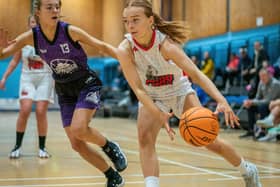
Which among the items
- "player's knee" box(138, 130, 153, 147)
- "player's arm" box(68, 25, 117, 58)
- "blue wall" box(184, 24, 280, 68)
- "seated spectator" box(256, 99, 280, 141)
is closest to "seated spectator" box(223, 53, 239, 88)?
"blue wall" box(184, 24, 280, 68)

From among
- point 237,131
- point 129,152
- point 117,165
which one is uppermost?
point 117,165

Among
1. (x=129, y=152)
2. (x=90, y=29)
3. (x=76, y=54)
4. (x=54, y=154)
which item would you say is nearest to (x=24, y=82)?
(x=54, y=154)

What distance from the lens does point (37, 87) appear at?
7.04 metres

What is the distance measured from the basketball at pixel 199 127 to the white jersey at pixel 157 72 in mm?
495

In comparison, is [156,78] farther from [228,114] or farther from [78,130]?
[78,130]

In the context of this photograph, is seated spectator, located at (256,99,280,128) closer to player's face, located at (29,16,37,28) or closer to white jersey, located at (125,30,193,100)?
player's face, located at (29,16,37,28)

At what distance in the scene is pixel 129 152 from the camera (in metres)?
7.82

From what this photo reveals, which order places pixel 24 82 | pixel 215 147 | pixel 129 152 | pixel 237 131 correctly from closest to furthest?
pixel 215 147, pixel 24 82, pixel 129 152, pixel 237 131

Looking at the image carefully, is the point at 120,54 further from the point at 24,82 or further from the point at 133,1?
the point at 24,82

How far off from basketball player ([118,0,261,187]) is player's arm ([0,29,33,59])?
3.79ft

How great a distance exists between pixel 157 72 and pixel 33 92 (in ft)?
11.2

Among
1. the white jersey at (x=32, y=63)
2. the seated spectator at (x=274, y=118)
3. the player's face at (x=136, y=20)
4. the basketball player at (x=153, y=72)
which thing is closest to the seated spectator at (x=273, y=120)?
the seated spectator at (x=274, y=118)

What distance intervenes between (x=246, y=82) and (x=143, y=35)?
1020cm

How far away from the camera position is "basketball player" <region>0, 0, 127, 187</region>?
457cm
